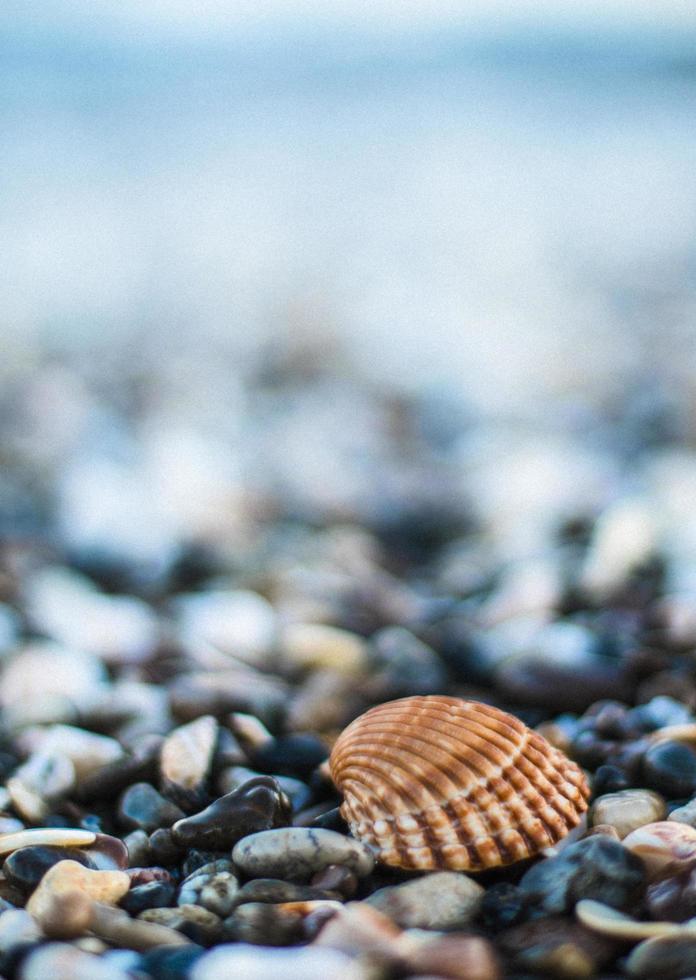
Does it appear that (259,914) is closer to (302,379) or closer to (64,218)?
(302,379)

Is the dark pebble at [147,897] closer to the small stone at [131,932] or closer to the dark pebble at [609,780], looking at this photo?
the small stone at [131,932]

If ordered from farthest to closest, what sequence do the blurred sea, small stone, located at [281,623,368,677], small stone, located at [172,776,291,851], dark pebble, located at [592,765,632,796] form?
1. the blurred sea
2. small stone, located at [281,623,368,677]
3. dark pebble, located at [592,765,632,796]
4. small stone, located at [172,776,291,851]

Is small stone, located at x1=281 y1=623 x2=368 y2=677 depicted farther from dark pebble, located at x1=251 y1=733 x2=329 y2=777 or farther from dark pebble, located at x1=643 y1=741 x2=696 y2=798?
dark pebble, located at x1=643 y1=741 x2=696 y2=798

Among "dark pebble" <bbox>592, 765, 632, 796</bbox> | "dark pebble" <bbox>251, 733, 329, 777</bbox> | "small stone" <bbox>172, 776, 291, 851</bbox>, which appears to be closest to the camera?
"small stone" <bbox>172, 776, 291, 851</bbox>

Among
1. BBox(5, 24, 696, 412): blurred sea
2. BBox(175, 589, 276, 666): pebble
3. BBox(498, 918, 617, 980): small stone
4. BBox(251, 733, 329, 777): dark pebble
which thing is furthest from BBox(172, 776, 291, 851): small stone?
BBox(5, 24, 696, 412): blurred sea

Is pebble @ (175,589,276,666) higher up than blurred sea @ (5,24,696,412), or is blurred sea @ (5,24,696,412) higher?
blurred sea @ (5,24,696,412)

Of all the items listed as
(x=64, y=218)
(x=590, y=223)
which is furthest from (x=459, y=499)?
(x=64, y=218)

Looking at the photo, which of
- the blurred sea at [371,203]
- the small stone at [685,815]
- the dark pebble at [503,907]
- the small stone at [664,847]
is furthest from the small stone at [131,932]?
the blurred sea at [371,203]

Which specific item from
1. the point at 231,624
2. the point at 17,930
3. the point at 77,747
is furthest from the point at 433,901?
the point at 231,624
